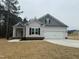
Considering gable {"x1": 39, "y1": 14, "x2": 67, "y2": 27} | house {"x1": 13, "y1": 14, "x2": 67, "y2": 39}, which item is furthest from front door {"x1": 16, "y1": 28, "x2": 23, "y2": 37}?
gable {"x1": 39, "y1": 14, "x2": 67, "y2": 27}

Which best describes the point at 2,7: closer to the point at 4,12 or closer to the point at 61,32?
the point at 4,12

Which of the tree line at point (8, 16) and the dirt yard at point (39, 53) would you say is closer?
the dirt yard at point (39, 53)

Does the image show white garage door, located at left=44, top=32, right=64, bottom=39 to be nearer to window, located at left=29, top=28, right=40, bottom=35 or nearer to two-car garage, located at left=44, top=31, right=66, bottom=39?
two-car garage, located at left=44, top=31, right=66, bottom=39

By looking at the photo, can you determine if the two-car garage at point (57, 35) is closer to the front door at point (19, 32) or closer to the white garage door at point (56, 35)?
the white garage door at point (56, 35)

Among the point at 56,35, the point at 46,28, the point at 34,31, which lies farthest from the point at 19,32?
the point at 56,35

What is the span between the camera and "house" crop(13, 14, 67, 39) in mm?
41906

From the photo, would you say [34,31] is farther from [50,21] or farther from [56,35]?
[56,35]

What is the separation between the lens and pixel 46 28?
146 ft

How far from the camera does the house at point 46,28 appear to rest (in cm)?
4191

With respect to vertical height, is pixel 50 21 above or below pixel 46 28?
above

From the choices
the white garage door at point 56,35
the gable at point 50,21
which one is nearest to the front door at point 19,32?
the gable at point 50,21

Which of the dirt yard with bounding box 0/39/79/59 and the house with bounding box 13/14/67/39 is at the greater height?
the house with bounding box 13/14/67/39

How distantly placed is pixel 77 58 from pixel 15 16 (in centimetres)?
4326

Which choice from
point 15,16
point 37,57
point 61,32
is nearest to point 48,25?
point 61,32
